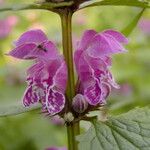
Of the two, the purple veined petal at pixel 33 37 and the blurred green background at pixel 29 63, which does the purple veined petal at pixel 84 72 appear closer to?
the purple veined petal at pixel 33 37

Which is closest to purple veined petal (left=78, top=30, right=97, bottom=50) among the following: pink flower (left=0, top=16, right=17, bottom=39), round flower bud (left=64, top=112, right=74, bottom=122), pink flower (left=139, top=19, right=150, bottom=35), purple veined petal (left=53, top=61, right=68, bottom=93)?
purple veined petal (left=53, top=61, right=68, bottom=93)

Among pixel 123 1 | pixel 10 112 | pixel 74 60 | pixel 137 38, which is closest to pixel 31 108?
pixel 10 112

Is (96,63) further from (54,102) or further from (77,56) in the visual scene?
(54,102)

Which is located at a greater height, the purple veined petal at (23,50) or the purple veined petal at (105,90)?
the purple veined petal at (23,50)

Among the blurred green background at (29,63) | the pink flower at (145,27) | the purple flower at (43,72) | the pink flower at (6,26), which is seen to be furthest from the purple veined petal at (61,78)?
the pink flower at (145,27)

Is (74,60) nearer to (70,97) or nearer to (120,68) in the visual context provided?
(70,97)

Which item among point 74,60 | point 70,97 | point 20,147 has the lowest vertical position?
point 20,147
